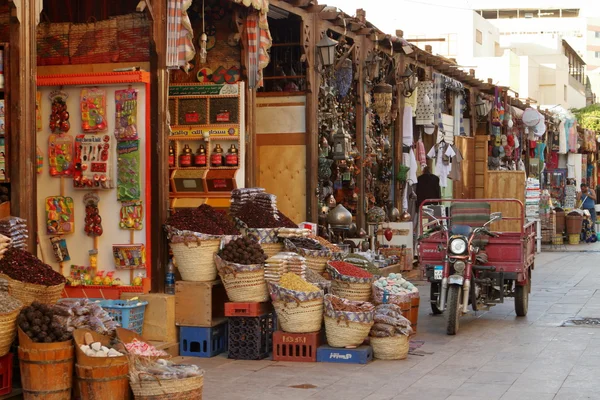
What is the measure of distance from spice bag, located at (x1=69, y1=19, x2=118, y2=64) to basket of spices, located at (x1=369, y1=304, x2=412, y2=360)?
3.70 metres

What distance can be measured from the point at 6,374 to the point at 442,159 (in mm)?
15522

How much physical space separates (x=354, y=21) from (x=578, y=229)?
1489cm

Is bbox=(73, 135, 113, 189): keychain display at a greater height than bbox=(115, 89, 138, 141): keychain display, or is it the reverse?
bbox=(115, 89, 138, 141): keychain display

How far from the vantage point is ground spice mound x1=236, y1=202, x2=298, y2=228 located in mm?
10531

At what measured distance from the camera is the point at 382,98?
1727 centimetres

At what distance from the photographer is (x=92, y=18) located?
10.4 meters

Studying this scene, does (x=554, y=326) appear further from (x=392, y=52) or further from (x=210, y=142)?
(x=392, y=52)

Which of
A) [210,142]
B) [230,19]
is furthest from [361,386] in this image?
[230,19]

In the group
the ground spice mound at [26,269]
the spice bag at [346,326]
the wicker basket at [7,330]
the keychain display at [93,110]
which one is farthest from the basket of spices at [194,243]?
the wicker basket at [7,330]

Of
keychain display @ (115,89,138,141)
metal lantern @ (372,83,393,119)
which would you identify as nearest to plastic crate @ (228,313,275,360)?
keychain display @ (115,89,138,141)

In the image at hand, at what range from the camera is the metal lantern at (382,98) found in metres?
17.2

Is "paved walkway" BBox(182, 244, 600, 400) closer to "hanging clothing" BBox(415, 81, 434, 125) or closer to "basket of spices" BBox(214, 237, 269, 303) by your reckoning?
"basket of spices" BBox(214, 237, 269, 303)

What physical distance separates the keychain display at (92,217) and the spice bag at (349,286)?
243cm

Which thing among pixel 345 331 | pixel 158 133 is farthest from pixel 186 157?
pixel 345 331
